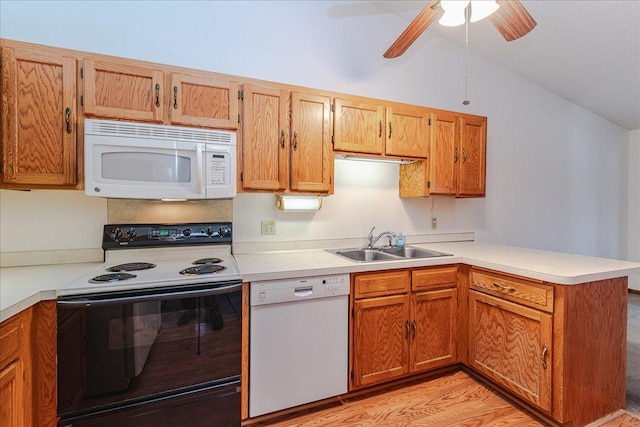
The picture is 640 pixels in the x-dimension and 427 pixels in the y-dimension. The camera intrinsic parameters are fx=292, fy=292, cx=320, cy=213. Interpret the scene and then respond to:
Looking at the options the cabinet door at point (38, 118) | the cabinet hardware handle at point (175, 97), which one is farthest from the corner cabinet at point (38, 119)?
the cabinet hardware handle at point (175, 97)

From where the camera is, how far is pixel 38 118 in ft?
5.13

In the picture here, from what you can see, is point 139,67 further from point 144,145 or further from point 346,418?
point 346,418

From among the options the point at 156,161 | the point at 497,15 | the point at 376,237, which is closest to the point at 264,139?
the point at 156,161

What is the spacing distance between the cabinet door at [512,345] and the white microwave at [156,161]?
6.35 feet

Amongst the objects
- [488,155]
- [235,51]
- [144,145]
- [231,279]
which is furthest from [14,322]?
[488,155]

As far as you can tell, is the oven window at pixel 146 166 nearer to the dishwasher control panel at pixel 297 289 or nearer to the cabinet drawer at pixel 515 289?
the dishwasher control panel at pixel 297 289

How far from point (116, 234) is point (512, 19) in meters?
2.66

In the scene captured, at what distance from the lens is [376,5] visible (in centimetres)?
271

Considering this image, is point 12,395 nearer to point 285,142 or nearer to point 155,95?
point 155,95

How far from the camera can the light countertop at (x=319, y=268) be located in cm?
135

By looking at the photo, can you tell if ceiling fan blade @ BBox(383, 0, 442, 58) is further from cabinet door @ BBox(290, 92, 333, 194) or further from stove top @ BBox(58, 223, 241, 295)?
stove top @ BBox(58, 223, 241, 295)

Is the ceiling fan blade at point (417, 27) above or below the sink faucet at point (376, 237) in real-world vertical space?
above

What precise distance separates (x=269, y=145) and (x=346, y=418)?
182cm

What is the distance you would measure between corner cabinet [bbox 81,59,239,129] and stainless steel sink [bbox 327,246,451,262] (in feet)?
4.39
